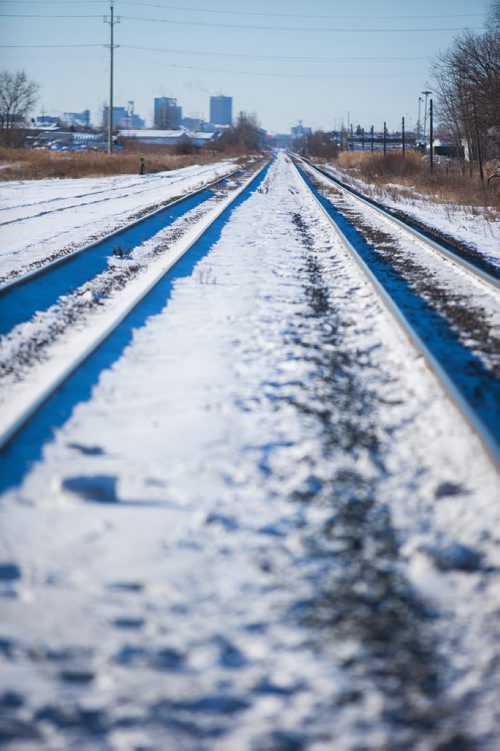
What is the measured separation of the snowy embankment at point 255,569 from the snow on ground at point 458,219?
8.12 m

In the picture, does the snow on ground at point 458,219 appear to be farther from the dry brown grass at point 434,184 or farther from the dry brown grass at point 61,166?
the dry brown grass at point 61,166

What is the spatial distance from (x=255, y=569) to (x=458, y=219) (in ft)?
61.8

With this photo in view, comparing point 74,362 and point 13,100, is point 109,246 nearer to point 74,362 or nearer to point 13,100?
point 74,362

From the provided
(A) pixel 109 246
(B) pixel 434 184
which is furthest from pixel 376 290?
(B) pixel 434 184

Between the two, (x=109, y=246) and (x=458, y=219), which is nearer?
(x=109, y=246)

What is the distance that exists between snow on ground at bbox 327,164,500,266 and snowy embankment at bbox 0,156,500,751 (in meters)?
8.12

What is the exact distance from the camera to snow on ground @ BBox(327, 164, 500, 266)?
14684mm

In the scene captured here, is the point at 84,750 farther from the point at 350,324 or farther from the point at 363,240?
the point at 363,240

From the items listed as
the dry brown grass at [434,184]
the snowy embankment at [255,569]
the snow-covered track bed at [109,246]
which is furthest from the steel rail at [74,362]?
the dry brown grass at [434,184]

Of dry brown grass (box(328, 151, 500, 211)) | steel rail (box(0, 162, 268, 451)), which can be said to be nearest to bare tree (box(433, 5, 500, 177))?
dry brown grass (box(328, 151, 500, 211))

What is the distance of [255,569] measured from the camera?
10.2 ft

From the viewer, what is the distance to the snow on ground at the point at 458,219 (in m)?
14.7

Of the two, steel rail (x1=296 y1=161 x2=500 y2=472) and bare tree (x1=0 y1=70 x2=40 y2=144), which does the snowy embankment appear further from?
bare tree (x1=0 y1=70 x2=40 y2=144)

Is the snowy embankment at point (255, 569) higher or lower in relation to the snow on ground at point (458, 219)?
lower
